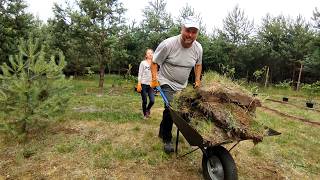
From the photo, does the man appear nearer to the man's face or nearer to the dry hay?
the man's face

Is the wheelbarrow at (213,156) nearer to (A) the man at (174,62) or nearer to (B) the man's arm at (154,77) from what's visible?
(B) the man's arm at (154,77)

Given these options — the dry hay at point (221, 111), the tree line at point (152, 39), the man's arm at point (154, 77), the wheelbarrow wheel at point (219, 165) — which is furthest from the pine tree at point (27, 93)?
the tree line at point (152, 39)

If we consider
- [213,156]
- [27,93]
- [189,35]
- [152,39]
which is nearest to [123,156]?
[213,156]

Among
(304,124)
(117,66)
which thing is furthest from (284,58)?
(304,124)

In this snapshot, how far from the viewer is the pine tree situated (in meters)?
4.56

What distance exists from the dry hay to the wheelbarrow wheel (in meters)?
0.21

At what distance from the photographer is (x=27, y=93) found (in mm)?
4555

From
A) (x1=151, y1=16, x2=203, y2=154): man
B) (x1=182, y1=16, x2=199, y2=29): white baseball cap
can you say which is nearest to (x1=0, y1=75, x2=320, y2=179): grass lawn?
(x1=151, y1=16, x2=203, y2=154): man

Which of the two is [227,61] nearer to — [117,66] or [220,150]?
[117,66]

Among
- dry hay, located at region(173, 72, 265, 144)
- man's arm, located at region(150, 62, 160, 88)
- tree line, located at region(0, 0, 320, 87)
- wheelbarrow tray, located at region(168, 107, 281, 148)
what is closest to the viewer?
wheelbarrow tray, located at region(168, 107, 281, 148)

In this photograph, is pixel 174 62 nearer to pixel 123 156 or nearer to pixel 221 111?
pixel 221 111

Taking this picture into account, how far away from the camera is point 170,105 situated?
387 centimetres

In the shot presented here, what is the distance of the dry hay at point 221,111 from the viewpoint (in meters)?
3.18

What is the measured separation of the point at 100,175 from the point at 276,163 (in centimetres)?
253
